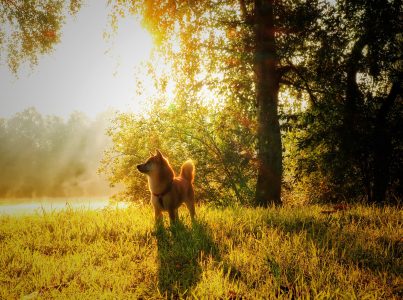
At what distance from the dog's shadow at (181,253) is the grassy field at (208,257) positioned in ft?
0.05

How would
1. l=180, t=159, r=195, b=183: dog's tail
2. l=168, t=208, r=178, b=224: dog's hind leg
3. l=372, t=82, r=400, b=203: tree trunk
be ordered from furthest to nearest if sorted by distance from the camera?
l=372, t=82, r=400, b=203: tree trunk, l=180, t=159, r=195, b=183: dog's tail, l=168, t=208, r=178, b=224: dog's hind leg

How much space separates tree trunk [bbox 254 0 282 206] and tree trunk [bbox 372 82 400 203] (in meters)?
4.76

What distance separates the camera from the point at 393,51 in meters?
11.8

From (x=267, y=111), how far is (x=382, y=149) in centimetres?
550

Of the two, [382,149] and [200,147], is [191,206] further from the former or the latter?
[200,147]

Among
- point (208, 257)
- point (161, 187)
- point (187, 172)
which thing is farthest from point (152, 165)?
point (208, 257)

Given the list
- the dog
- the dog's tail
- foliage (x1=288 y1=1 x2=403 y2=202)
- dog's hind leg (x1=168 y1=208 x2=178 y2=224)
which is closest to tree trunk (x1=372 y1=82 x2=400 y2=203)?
foliage (x1=288 y1=1 x2=403 y2=202)

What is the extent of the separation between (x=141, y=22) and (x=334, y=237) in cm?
1053

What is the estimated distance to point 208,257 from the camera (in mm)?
4773

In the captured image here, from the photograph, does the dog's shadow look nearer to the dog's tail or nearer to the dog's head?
the dog's head

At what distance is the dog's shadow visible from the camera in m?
3.97

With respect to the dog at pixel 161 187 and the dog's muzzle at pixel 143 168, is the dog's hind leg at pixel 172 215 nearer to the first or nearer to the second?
the dog at pixel 161 187

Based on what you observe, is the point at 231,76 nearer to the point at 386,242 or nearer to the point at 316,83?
the point at 316,83

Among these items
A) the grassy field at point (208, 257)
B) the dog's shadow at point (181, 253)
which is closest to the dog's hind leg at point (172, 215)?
the grassy field at point (208, 257)
